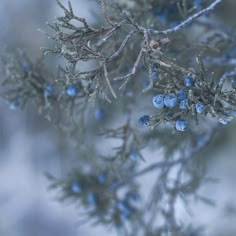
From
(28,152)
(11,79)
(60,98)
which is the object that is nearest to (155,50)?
(60,98)

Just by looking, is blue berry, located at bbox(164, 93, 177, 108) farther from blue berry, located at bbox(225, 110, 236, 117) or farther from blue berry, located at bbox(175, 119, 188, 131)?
blue berry, located at bbox(225, 110, 236, 117)

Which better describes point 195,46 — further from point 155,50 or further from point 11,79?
point 11,79

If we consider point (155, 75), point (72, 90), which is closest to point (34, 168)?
point (72, 90)

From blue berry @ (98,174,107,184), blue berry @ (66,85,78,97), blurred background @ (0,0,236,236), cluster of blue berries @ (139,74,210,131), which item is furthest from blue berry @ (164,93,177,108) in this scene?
blurred background @ (0,0,236,236)

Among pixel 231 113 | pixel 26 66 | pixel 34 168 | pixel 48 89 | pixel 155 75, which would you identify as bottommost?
pixel 231 113

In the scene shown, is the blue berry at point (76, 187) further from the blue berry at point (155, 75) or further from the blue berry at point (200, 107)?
the blue berry at point (200, 107)

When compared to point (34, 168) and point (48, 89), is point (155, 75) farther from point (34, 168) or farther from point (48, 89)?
point (34, 168)

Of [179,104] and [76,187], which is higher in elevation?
[76,187]
